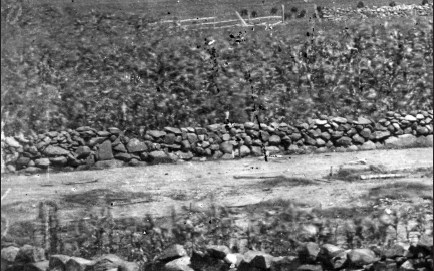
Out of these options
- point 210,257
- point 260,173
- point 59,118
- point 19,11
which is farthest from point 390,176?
point 19,11

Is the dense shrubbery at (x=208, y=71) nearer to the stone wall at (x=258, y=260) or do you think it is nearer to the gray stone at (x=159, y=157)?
the gray stone at (x=159, y=157)

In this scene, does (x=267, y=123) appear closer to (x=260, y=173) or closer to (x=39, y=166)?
(x=260, y=173)

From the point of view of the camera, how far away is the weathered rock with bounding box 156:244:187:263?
31.4 ft

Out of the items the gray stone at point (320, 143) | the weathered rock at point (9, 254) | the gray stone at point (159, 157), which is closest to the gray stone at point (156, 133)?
the gray stone at point (159, 157)

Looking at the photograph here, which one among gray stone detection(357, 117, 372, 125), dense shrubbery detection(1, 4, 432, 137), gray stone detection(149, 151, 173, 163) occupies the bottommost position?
gray stone detection(149, 151, 173, 163)

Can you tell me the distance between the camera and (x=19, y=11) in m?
12.6

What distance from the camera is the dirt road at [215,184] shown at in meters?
11.5

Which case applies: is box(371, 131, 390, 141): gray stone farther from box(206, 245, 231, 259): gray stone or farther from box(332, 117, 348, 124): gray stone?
box(206, 245, 231, 259): gray stone

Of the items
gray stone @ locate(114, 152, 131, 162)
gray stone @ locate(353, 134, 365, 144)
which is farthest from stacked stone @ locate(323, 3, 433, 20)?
gray stone @ locate(114, 152, 131, 162)

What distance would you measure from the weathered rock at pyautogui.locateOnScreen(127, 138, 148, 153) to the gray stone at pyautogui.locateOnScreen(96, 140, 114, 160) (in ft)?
0.94

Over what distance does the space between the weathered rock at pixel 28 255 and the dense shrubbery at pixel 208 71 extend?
366cm

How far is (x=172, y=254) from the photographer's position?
958 centimetres

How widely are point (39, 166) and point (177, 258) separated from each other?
3910mm

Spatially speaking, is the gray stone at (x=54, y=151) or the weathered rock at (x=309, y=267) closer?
the weathered rock at (x=309, y=267)
